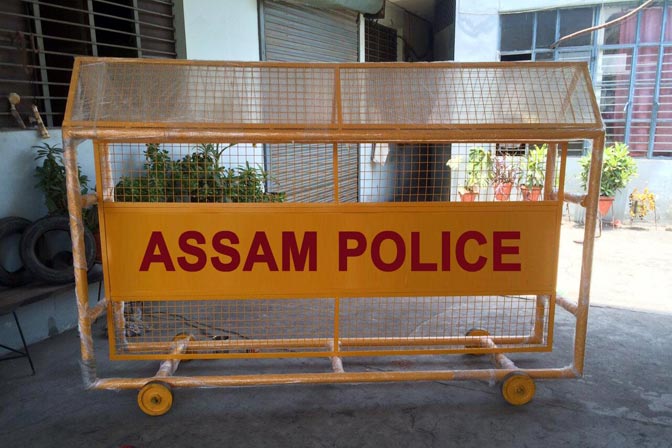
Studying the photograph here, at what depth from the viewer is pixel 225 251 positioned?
3062 millimetres

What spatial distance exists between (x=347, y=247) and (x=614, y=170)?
715cm

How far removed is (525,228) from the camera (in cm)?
315

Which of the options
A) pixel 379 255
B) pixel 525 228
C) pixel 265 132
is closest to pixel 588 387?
pixel 525 228

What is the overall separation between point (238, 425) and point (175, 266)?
1023mm

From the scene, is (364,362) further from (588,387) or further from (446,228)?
(588,387)

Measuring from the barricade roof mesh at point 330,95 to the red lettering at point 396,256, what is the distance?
66cm

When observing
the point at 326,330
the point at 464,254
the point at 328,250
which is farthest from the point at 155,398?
the point at 464,254

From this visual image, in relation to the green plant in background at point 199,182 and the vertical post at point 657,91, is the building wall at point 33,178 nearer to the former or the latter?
the green plant in background at point 199,182

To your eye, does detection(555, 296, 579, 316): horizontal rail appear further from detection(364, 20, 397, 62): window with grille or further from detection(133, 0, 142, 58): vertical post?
detection(364, 20, 397, 62): window with grille

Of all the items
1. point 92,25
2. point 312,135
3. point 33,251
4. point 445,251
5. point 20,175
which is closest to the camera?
point 312,135

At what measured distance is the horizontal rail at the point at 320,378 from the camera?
3.08m

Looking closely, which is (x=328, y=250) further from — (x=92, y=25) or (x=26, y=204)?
(x=92, y=25)

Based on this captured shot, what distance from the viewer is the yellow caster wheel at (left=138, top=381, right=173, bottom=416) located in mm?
3043

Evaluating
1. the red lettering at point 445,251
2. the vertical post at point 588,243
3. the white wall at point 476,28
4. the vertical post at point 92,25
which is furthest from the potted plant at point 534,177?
the vertical post at point 92,25
